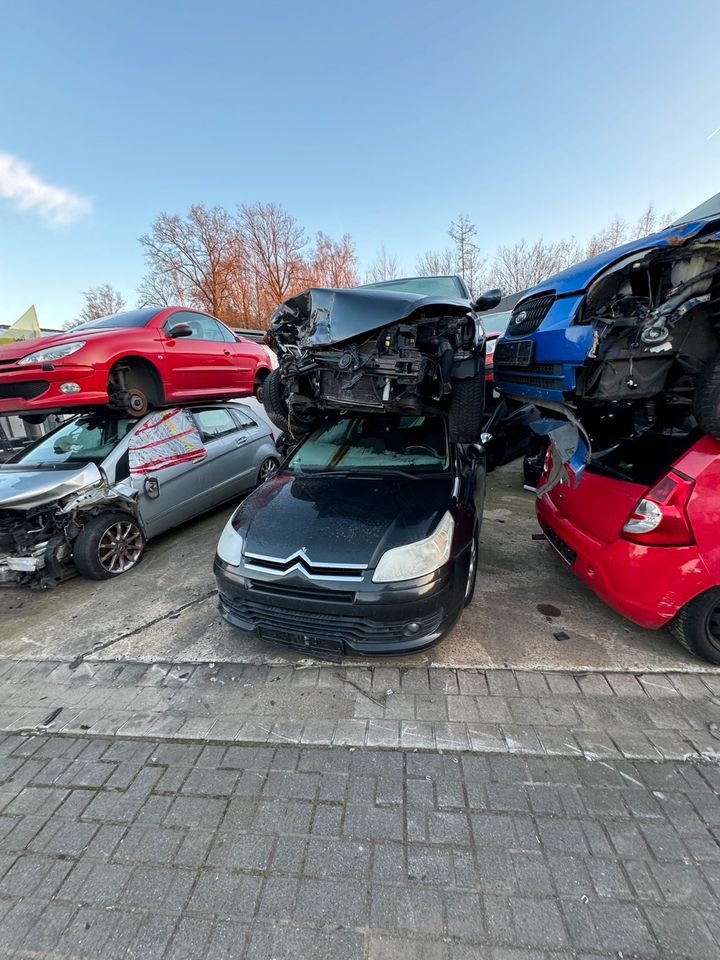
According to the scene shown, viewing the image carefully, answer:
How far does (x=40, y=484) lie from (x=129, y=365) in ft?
5.37

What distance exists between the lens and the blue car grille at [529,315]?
3096 mm

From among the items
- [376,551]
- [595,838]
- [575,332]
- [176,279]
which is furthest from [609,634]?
[176,279]

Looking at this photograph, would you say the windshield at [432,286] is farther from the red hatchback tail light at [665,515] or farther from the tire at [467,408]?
the red hatchback tail light at [665,515]

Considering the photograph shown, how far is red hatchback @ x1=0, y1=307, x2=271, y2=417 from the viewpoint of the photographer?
402 cm

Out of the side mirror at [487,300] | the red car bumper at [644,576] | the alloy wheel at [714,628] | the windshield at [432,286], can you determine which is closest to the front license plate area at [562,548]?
the red car bumper at [644,576]

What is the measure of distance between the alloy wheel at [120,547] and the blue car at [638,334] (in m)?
4.04

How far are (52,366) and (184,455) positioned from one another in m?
1.52

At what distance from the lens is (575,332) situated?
2637mm

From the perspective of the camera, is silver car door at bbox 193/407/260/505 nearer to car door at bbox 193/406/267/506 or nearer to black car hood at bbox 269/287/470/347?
car door at bbox 193/406/267/506

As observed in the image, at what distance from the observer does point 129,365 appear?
470 cm

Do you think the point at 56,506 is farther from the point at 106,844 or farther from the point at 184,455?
the point at 106,844

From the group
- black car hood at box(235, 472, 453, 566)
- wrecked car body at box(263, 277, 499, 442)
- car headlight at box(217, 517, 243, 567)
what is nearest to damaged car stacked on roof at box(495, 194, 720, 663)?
wrecked car body at box(263, 277, 499, 442)

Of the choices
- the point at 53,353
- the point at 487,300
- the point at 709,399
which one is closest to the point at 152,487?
the point at 53,353

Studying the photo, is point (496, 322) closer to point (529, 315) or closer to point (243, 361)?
point (243, 361)
